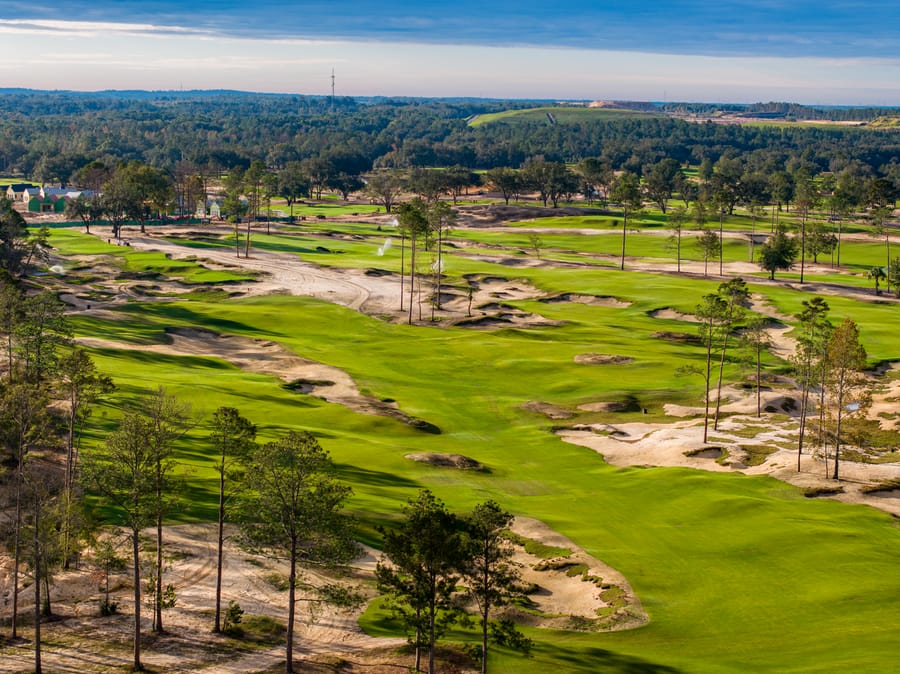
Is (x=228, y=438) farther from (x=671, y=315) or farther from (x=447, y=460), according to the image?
(x=671, y=315)

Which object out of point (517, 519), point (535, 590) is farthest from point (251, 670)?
point (517, 519)

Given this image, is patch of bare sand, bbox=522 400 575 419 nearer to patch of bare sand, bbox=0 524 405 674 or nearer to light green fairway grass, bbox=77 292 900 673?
light green fairway grass, bbox=77 292 900 673

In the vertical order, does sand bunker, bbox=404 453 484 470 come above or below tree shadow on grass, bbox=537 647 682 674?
above

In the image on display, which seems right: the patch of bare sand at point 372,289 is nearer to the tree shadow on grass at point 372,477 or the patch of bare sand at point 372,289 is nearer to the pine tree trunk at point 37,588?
the tree shadow on grass at point 372,477

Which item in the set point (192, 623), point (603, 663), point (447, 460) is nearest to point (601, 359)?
point (447, 460)

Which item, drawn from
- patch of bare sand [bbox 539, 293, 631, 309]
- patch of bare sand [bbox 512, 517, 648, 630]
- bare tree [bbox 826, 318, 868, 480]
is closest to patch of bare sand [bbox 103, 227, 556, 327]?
patch of bare sand [bbox 539, 293, 631, 309]

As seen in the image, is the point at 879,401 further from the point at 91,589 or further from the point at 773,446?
the point at 91,589

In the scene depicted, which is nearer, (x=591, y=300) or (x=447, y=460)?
(x=447, y=460)

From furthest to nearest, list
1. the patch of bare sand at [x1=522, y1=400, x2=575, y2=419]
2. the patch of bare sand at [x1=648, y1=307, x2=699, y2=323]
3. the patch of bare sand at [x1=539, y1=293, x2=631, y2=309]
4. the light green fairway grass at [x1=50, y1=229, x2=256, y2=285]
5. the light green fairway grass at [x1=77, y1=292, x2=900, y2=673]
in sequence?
the light green fairway grass at [x1=50, y1=229, x2=256, y2=285] → the patch of bare sand at [x1=539, y1=293, x2=631, y2=309] → the patch of bare sand at [x1=648, y1=307, x2=699, y2=323] → the patch of bare sand at [x1=522, y1=400, x2=575, y2=419] → the light green fairway grass at [x1=77, y1=292, x2=900, y2=673]
